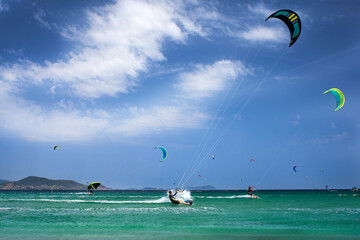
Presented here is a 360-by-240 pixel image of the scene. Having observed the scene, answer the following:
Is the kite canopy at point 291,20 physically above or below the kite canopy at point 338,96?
above

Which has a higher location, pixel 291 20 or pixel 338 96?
pixel 291 20

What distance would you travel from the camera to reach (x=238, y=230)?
1330 centimetres

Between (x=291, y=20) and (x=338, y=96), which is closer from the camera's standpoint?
(x=291, y=20)

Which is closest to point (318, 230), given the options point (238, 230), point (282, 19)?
point (238, 230)

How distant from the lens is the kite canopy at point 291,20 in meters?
11.5

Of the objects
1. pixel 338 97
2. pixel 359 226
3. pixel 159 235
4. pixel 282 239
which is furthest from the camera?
pixel 338 97

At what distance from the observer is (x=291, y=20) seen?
11.7 m

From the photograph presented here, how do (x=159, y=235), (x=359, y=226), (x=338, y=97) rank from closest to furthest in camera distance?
1. (x=159, y=235)
2. (x=359, y=226)
3. (x=338, y=97)

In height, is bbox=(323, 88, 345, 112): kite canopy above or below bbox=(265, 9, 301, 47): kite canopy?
below

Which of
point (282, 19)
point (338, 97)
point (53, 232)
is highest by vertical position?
point (282, 19)

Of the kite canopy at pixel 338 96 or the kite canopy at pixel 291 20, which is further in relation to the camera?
the kite canopy at pixel 338 96

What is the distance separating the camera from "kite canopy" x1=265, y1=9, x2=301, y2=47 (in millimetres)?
11506

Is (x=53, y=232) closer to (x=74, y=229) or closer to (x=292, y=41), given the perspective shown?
(x=74, y=229)

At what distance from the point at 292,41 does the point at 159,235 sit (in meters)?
9.53
